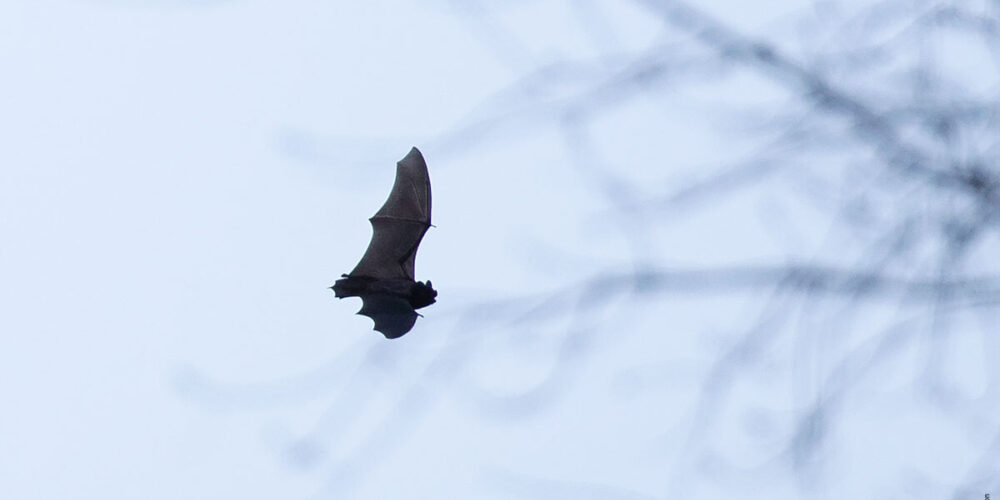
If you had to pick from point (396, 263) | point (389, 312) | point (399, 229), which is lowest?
point (389, 312)

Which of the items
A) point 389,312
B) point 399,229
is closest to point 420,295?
point 389,312

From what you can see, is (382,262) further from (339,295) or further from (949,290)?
(949,290)

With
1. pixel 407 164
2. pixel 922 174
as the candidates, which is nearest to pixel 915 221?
pixel 922 174

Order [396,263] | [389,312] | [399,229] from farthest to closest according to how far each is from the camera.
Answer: [399,229], [396,263], [389,312]

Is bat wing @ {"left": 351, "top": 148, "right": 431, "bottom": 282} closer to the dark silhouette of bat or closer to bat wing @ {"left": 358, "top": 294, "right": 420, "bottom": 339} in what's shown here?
the dark silhouette of bat

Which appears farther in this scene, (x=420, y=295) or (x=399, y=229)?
(x=399, y=229)

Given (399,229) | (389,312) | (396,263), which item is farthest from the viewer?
(399,229)

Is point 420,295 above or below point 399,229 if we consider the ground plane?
below

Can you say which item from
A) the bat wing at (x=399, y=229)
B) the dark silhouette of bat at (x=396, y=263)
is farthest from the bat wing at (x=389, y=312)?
the bat wing at (x=399, y=229)

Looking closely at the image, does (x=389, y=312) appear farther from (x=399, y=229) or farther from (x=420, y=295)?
(x=399, y=229)
